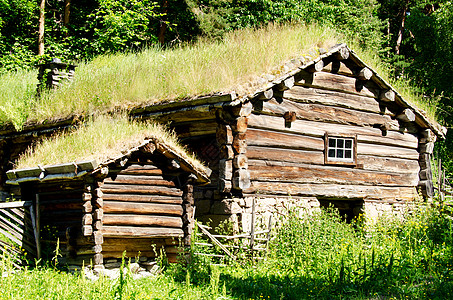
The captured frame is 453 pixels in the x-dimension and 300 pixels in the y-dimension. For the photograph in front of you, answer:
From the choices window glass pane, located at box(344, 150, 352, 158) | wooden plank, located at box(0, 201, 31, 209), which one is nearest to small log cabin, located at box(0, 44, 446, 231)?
window glass pane, located at box(344, 150, 352, 158)

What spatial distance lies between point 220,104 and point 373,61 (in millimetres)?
6784

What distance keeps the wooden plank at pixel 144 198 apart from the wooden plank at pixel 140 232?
0.54 meters

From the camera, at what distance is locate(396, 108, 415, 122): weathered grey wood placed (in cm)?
1498

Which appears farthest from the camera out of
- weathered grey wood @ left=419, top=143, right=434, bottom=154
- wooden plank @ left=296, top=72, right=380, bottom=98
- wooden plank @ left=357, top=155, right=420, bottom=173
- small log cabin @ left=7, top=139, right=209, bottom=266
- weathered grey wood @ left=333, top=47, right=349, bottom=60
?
weathered grey wood @ left=419, top=143, right=434, bottom=154

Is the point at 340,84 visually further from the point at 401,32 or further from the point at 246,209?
the point at 401,32

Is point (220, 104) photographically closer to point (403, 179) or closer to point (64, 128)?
point (64, 128)

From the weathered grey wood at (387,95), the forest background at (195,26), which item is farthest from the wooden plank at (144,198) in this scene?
the forest background at (195,26)

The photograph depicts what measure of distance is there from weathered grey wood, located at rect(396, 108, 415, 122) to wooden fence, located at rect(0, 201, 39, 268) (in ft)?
34.8

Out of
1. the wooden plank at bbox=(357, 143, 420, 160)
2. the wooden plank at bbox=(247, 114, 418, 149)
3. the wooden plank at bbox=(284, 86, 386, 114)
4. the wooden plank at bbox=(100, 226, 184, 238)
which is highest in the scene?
the wooden plank at bbox=(284, 86, 386, 114)

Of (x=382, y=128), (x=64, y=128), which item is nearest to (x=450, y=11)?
(x=382, y=128)

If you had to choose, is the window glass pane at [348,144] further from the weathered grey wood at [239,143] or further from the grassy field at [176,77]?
the weathered grey wood at [239,143]

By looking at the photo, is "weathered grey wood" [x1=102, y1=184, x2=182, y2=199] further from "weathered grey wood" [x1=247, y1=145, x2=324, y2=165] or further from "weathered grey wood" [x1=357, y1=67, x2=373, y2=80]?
"weathered grey wood" [x1=357, y1=67, x2=373, y2=80]

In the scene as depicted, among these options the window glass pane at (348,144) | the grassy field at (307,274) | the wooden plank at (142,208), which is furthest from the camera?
the window glass pane at (348,144)

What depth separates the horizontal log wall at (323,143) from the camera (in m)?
12.5
